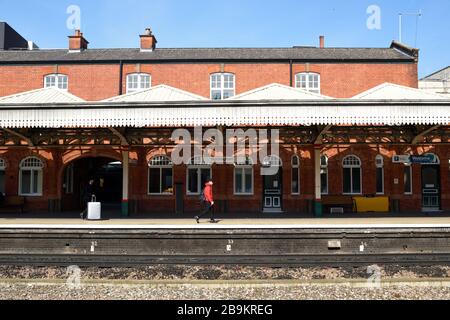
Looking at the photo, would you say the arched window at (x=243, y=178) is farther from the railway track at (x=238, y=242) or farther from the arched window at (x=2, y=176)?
the arched window at (x=2, y=176)

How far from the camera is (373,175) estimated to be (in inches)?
737

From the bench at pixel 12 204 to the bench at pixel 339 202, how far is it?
46.6 ft

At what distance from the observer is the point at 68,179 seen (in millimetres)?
20281

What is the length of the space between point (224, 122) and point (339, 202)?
829 centimetres

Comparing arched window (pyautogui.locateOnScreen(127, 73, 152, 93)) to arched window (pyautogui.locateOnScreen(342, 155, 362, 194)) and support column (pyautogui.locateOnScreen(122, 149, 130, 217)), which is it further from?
arched window (pyautogui.locateOnScreen(342, 155, 362, 194))

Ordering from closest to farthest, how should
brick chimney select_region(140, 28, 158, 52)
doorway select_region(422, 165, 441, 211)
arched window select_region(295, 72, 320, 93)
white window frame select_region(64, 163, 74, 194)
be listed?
1. doorway select_region(422, 165, 441, 211)
2. white window frame select_region(64, 163, 74, 194)
3. arched window select_region(295, 72, 320, 93)
4. brick chimney select_region(140, 28, 158, 52)

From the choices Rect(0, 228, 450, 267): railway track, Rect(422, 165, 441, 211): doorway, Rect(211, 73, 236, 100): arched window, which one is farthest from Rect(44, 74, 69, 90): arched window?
Rect(422, 165, 441, 211): doorway

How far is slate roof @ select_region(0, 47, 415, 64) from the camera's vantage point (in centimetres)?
2127

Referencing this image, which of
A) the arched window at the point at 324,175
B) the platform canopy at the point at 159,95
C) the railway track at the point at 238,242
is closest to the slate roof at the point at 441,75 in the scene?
the arched window at the point at 324,175

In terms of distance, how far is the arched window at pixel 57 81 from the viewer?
21484 mm

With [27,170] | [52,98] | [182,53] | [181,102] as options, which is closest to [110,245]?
[181,102]

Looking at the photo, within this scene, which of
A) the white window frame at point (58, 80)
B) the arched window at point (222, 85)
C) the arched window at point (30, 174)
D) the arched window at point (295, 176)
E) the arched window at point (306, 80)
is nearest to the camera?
the arched window at point (295, 176)

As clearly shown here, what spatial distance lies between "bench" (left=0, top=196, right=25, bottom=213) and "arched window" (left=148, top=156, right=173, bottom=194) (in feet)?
19.8

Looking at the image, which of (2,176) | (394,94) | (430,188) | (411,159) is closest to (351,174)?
(411,159)
